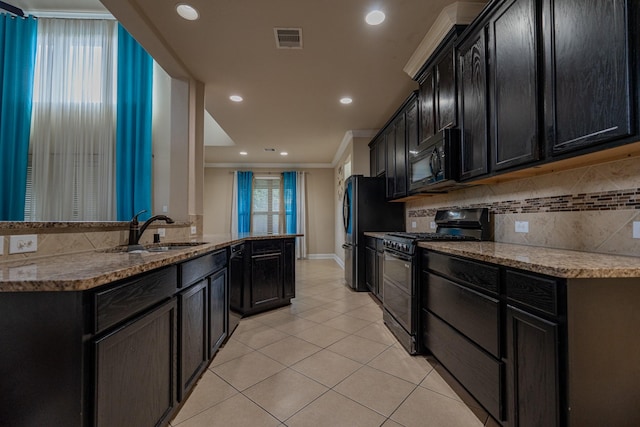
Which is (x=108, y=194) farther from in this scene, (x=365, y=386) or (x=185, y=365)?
(x=365, y=386)

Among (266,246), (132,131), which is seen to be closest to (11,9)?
(132,131)

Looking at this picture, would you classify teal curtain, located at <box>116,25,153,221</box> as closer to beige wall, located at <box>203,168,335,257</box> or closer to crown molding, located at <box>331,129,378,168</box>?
crown molding, located at <box>331,129,378,168</box>

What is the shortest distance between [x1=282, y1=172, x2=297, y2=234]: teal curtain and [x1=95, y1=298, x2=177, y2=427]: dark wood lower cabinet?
20.3 ft

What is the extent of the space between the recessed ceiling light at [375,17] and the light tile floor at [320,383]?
8.91ft

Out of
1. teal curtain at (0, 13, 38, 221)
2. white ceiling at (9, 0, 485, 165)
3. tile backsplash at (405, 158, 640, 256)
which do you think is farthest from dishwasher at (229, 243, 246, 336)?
teal curtain at (0, 13, 38, 221)

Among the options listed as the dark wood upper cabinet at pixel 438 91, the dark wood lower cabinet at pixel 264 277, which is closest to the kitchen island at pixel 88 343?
the dark wood lower cabinet at pixel 264 277

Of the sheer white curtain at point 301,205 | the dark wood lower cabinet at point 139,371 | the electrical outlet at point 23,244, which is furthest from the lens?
the sheer white curtain at point 301,205

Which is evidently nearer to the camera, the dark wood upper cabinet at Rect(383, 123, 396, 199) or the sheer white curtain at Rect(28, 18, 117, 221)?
the sheer white curtain at Rect(28, 18, 117, 221)

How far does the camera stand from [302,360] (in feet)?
6.89

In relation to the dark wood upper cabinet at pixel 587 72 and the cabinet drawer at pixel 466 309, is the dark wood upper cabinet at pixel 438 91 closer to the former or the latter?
the dark wood upper cabinet at pixel 587 72

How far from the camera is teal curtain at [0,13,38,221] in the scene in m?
3.39

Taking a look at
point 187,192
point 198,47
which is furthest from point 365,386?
point 198,47

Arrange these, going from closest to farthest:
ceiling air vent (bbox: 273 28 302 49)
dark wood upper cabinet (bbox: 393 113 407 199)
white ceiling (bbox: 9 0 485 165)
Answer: white ceiling (bbox: 9 0 485 165) < ceiling air vent (bbox: 273 28 302 49) < dark wood upper cabinet (bbox: 393 113 407 199)

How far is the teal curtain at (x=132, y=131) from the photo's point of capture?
365cm
